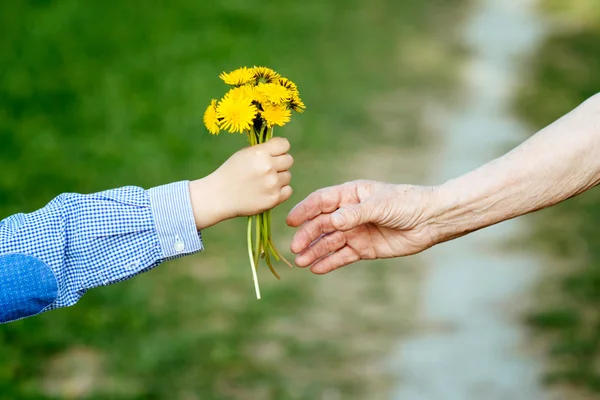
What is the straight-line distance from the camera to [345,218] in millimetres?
2496

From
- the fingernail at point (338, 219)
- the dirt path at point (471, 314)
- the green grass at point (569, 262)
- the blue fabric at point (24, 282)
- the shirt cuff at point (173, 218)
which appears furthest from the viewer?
the green grass at point (569, 262)

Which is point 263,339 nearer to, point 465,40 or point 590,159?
point 590,159

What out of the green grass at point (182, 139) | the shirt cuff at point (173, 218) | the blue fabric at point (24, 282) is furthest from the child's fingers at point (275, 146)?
the green grass at point (182, 139)

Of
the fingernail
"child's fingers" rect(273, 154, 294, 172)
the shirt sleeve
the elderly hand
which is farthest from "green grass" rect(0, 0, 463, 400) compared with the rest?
"child's fingers" rect(273, 154, 294, 172)

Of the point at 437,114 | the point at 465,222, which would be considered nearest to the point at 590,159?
the point at 465,222

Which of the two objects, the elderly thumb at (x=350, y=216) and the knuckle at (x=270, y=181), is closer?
the knuckle at (x=270, y=181)

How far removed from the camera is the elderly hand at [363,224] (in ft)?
8.65

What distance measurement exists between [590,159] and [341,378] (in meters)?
2.01

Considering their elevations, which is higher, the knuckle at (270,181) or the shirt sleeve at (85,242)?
the knuckle at (270,181)

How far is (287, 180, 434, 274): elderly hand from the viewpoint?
2.64 meters

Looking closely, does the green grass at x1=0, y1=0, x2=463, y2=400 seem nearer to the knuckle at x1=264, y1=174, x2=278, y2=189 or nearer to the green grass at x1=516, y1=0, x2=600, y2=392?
the green grass at x1=516, y1=0, x2=600, y2=392

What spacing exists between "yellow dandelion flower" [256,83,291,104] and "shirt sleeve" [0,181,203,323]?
0.31 m

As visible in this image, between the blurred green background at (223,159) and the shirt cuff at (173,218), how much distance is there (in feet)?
6.19

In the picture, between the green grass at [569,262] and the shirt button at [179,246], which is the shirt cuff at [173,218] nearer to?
the shirt button at [179,246]
